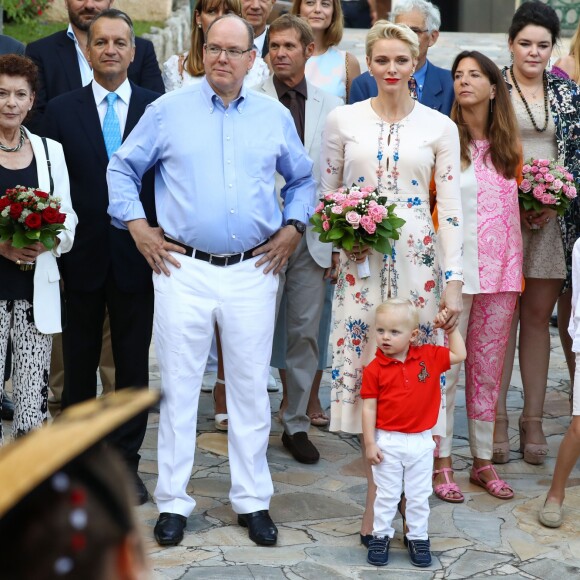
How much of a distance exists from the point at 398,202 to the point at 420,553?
161 centimetres

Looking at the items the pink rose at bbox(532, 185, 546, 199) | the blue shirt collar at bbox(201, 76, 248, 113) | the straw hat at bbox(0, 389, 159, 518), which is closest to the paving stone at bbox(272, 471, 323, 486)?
the pink rose at bbox(532, 185, 546, 199)

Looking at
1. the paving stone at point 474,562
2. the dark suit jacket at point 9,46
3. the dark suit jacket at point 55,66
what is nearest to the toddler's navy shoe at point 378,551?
the paving stone at point 474,562

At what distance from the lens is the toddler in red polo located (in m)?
4.66

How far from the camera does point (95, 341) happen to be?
17.8ft

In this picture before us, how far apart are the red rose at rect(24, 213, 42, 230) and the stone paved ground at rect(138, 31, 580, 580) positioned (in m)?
1.45

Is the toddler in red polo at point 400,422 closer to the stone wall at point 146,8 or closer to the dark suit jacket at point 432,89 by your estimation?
the dark suit jacket at point 432,89

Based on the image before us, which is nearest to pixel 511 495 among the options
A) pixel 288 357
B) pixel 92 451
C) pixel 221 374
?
pixel 288 357

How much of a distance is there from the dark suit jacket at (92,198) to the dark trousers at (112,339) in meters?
0.07

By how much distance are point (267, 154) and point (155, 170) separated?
0.53 metres

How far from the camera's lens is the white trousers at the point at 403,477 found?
4.66m

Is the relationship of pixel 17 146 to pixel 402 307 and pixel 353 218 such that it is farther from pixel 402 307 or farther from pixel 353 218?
pixel 402 307

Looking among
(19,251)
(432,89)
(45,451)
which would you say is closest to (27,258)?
(19,251)

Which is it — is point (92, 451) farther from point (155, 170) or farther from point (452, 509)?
point (452, 509)

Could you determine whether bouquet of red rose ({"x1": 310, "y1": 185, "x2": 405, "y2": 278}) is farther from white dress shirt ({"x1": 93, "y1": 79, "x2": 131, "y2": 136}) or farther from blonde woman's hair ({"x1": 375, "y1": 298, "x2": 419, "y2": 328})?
white dress shirt ({"x1": 93, "y1": 79, "x2": 131, "y2": 136})
